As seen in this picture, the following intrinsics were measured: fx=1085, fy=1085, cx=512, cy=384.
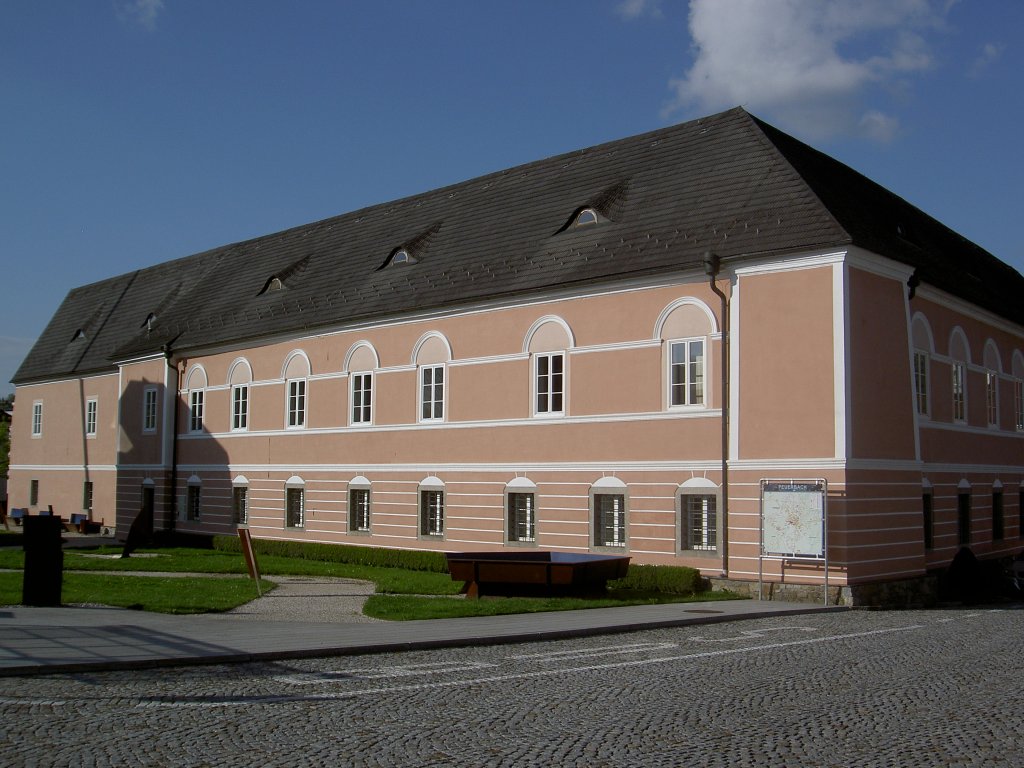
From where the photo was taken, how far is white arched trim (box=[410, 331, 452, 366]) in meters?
28.7

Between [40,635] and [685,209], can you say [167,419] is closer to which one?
[685,209]

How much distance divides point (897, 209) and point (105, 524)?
3215 centimetres

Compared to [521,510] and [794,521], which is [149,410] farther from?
[794,521]

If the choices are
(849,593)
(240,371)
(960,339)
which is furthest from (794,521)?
(240,371)

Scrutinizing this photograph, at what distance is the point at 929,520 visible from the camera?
2512 cm

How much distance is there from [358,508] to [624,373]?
10.6 metres

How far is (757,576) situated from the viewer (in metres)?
21.3

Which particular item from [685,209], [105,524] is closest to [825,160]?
[685,209]

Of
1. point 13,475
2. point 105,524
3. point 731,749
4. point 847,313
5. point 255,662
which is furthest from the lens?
point 13,475

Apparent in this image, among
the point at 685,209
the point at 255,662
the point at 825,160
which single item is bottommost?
the point at 255,662

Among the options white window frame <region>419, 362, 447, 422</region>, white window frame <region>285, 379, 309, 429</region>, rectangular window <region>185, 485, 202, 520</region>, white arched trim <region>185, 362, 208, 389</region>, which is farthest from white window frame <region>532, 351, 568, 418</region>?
rectangular window <region>185, 485, 202, 520</region>

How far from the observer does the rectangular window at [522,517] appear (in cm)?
2622

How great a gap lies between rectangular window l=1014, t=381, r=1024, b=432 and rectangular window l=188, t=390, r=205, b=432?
25.9 meters

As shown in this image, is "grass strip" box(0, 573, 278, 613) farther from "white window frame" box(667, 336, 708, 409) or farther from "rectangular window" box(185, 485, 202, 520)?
"rectangular window" box(185, 485, 202, 520)
